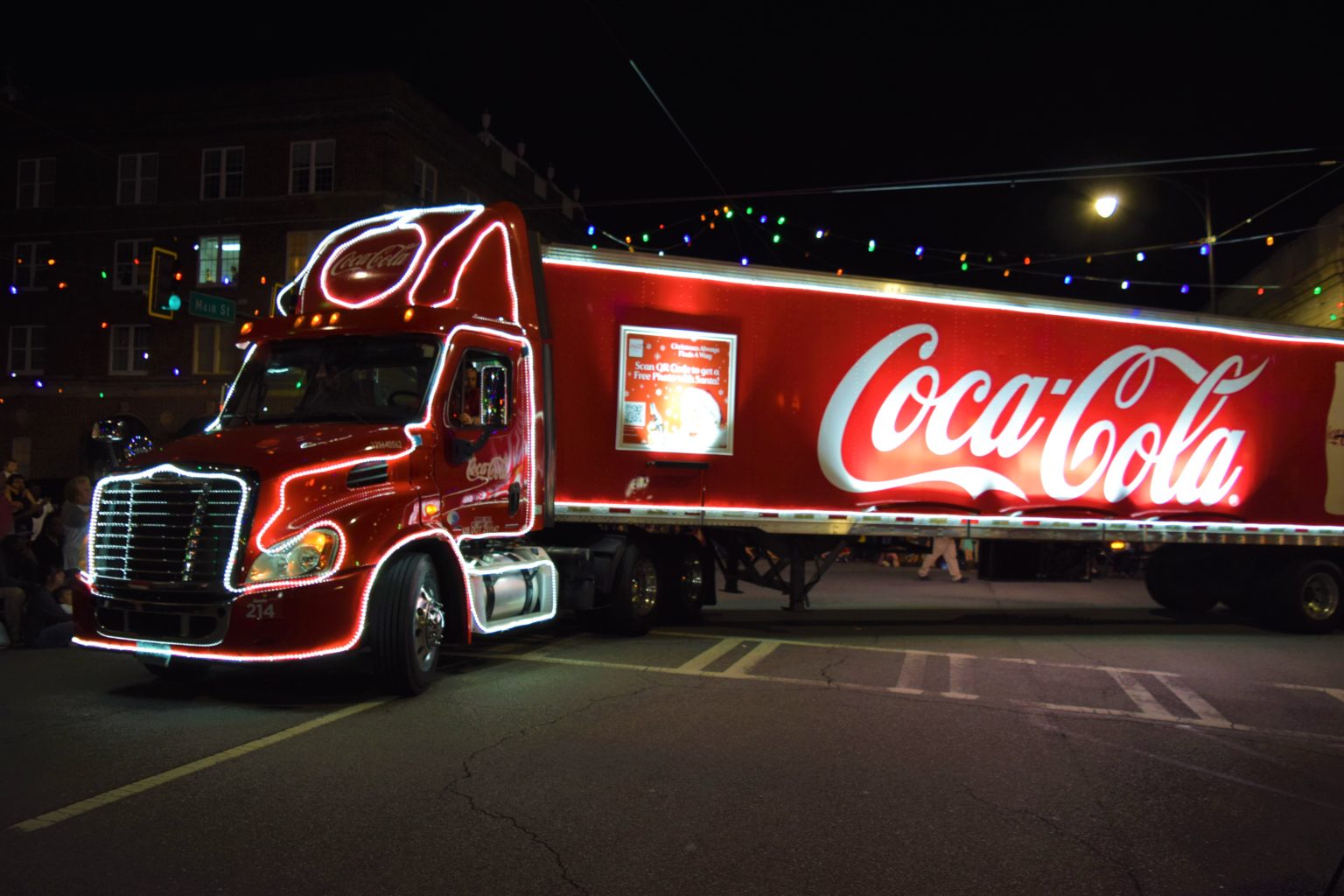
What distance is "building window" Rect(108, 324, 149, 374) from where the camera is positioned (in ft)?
128

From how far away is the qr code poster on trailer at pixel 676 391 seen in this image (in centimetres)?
1152

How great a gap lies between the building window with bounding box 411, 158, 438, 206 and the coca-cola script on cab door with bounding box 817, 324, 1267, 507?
2852 centimetres

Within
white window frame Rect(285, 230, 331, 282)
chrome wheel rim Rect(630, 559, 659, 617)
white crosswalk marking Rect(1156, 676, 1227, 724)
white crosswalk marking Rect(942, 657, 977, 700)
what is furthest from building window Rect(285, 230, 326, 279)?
white crosswalk marking Rect(1156, 676, 1227, 724)

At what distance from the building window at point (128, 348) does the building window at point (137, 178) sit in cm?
435

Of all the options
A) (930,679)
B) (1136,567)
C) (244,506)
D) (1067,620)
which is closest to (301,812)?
(244,506)

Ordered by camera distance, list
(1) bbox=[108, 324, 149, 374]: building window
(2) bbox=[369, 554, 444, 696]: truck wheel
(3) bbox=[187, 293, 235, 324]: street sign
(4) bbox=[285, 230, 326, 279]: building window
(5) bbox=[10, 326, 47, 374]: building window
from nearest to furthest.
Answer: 1. (2) bbox=[369, 554, 444, 696]: truck wheel
2. (3) bbox=[187, 293, 235, 324]: street sign
3. (4) bbox=[285, 230, 326, 279]: building window
4. (1) bbox=[108, 324, 149, 374]: building window
5. (5) bbox=[10, 326, 47, 374]: building window

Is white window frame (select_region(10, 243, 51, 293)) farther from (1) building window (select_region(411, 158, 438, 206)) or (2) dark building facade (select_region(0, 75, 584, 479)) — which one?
(1) building window (select_region(411, 158, 438, 206))

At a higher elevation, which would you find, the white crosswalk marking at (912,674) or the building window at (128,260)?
the building window at (128,260)

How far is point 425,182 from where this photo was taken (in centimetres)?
3906

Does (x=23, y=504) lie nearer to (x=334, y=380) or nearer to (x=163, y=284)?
(x=163, y=284)

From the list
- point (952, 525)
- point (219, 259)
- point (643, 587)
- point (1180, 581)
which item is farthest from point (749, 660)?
point (219, 259)

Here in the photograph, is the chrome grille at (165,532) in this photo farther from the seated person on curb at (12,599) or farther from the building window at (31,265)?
the building window at (31,265)

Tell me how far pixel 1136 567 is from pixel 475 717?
67.1 feet

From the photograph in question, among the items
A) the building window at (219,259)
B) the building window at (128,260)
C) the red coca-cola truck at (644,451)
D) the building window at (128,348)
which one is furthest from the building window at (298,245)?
the red coca-cola truck at (644,451)
